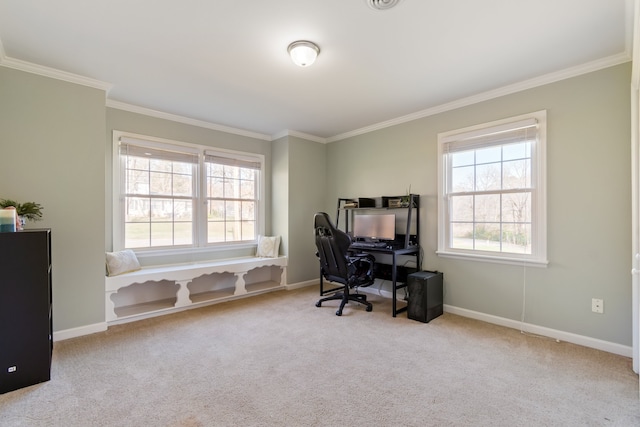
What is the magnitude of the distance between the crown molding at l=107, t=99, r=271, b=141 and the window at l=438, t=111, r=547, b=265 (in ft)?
9.01

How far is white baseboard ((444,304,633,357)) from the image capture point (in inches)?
98.2

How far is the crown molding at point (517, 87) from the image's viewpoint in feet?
8.25

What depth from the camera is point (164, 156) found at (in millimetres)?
3895

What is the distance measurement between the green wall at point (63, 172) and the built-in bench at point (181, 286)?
0.95 feet

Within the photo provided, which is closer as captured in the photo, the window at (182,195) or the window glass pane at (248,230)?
the window at (182,195)

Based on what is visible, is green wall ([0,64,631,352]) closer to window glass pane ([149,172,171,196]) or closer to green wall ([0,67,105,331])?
green wall ([0,67,105,331])

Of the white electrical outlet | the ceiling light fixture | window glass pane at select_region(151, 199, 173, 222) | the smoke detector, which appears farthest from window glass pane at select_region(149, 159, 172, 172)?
the white electrical outlet

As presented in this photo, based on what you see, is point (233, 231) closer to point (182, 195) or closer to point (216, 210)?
point (216, 210)

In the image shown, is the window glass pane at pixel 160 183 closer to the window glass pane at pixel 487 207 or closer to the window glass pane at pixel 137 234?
the window glass pane at pixel 137 234

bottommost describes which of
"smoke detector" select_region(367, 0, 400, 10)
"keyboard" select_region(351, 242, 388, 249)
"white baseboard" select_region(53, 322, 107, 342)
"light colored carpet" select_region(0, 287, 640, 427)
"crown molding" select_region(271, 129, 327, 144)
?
"light colored carpet" select_region(0, 287, 640, 427)

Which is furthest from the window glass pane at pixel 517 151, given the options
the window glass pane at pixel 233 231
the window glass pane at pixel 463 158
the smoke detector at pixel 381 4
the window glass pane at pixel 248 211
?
the window glass pane at pixel 233 231

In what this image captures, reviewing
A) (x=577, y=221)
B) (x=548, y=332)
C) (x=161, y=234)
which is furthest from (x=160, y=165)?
(x=548, y=332)

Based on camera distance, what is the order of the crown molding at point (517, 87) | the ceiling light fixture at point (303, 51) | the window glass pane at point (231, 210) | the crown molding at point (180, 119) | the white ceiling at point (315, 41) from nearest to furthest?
the white ceiling at point (315, 41) < the ceiling light fixture at point (303, 51) < the crown molding at point (517, 87) < the crown molding at point (180, 119) < the window glass pane at point (231, 210)

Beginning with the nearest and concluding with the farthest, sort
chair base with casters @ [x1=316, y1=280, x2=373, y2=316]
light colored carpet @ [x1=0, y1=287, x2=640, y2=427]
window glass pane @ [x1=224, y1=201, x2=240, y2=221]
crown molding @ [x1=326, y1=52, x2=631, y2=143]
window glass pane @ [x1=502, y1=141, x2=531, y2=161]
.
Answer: light colored carpet @ [x1=0, y1=287, x2=640, y2=427], crown molding @ [x1=326, y1=52, x2=631, y2=143], window glass pane @ [x1=502, y1=141, x2=531, y2=161], chair base with casters @ [x1=316, y1=280, x2=373, y2=316], window glass pane @ [x1=224, y1=201, x2=240, y2=221]
